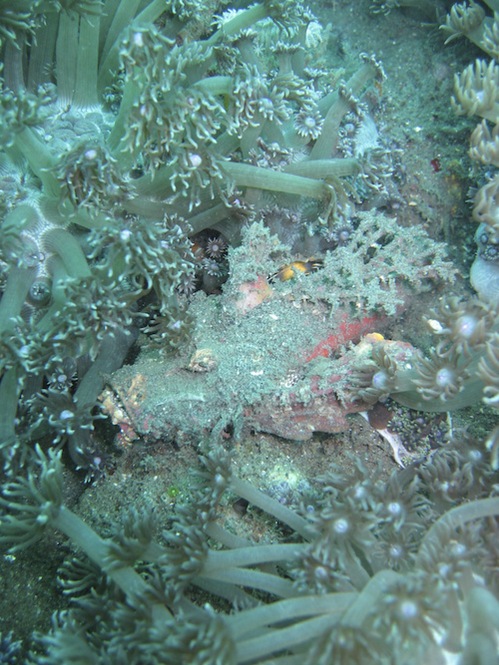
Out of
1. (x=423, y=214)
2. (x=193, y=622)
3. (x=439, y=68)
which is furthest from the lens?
(x=439, y=68)

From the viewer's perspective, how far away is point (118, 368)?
3980 mm

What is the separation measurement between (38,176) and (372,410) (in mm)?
3344

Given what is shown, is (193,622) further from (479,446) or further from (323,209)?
(323,209)

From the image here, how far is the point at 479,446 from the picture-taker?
3.37 metres

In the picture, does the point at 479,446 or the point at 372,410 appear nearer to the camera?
the point at 479,446

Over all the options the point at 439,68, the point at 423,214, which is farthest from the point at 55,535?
the point at 439,68

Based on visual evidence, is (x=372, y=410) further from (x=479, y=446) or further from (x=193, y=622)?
(x=193, y=622)

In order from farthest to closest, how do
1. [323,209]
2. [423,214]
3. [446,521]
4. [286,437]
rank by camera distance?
[423,214] < [323,209] < [286,437] < [446,521]

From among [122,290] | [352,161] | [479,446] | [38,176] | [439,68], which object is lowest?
[479,446]

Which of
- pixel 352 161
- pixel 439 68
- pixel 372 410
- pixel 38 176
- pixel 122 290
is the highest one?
pixel 439 68

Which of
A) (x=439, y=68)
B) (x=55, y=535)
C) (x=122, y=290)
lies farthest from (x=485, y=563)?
(x=439, y=68)

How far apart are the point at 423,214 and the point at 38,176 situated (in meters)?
3.61

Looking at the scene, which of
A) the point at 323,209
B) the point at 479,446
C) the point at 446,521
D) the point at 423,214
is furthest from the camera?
the point at 423,214

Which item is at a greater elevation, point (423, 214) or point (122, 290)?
point (423, 214)
